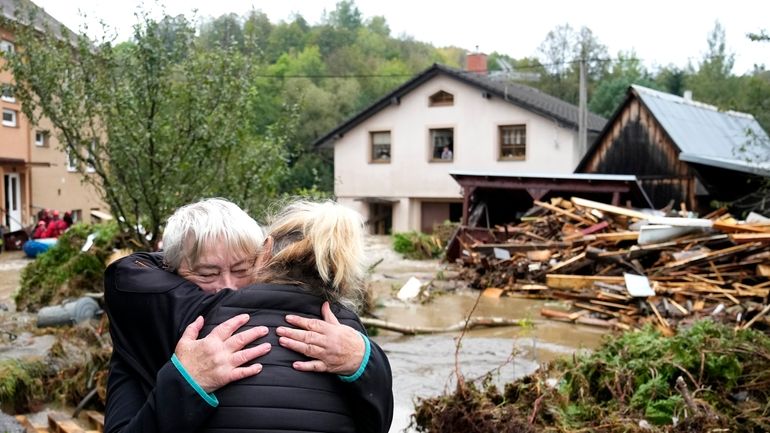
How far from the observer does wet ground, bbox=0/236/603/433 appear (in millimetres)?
8484

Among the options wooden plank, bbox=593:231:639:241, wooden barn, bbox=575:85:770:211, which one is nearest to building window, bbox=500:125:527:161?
wooden barn, bbox=575:85:770:211

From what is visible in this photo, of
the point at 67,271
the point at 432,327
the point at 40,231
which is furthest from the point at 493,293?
the point at 40,231

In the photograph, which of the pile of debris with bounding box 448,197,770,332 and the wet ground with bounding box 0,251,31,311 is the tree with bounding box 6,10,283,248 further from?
the pile of debris with bounding box 448,197,770,332

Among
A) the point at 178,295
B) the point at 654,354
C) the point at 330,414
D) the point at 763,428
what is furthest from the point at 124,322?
the point at 654,354

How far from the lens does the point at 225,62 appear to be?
829 cm

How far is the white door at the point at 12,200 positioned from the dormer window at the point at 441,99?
1738 cm

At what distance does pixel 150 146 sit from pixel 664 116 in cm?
1810

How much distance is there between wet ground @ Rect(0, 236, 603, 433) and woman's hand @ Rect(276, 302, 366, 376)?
432cm

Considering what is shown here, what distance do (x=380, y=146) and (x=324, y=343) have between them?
1248 inches

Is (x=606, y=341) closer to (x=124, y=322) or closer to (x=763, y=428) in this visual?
(x=763, y=428)

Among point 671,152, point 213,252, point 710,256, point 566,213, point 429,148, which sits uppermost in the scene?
point 429,148

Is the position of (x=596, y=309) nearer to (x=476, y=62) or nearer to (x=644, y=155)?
(x=644, y=155)

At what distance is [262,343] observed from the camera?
1.94m

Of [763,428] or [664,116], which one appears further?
[664,116]
